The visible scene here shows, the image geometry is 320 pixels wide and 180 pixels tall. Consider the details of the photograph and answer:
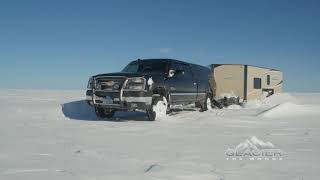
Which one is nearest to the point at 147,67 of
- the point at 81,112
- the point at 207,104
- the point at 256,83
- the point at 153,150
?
the point at 81,112

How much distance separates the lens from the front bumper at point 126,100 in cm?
1183

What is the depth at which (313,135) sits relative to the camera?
9227 mm

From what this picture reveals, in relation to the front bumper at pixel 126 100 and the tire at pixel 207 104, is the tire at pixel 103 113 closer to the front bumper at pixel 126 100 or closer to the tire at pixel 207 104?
the front bumper at pixel 126 100

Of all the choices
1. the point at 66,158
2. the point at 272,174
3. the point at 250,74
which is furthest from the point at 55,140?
the point at 250,74

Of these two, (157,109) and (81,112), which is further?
(81,112)

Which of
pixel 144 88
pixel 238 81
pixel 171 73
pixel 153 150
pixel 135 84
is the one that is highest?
pixel 171 73

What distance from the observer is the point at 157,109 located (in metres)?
12.4

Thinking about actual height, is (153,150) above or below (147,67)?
below

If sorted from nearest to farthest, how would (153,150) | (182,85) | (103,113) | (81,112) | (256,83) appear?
(153,150) < (103,113) < (182,85) < (81,112) < (256,83)

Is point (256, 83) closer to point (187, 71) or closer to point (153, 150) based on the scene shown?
point (187, 71)

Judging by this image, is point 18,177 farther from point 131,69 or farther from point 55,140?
point 131,69

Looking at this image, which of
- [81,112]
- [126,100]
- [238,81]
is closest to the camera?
[126,100]

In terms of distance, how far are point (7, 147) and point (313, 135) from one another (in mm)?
6268

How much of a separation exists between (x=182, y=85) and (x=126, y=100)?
9.64 feet
